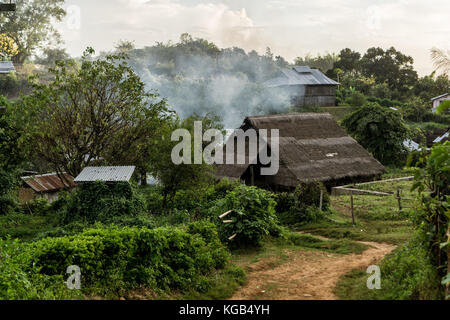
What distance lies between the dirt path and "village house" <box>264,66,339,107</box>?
39.2 metres

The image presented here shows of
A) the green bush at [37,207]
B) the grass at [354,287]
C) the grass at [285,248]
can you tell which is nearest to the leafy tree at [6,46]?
the green bush at [37,207]

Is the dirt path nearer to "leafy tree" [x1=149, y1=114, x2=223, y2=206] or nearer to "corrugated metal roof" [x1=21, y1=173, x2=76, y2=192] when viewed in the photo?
"leafy tree" [x1=149, y1=114, x2=223, y2=206]

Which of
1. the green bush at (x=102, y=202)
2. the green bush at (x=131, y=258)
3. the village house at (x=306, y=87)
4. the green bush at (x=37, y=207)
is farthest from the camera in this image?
the village house at (x=306, y=87)

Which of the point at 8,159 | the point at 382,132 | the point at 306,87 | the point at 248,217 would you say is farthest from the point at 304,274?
the point at 306,87

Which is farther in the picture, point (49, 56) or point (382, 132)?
point (49, 56)

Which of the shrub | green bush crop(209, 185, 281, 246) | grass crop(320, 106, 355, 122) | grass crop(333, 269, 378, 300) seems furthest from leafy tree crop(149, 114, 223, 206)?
the shrub

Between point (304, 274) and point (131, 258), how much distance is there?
3.91m

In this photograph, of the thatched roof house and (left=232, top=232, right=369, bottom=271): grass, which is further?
the thatched roof house

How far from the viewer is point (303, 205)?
679 inches

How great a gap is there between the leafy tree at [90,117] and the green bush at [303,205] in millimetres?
6259

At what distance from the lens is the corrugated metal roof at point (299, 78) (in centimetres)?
5153

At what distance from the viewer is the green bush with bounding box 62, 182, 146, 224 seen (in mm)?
15453

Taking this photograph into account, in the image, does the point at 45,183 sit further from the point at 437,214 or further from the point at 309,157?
the point at 437,214

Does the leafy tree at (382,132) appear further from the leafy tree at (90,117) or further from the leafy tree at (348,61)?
the leafy tree at (348,61)
